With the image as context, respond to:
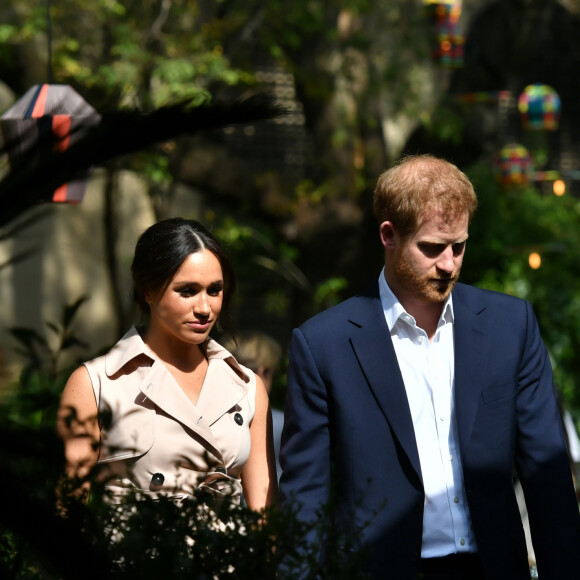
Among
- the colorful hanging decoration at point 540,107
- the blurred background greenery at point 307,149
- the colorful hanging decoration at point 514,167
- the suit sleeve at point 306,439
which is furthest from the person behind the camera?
the colorful hanging decoration at point 540,107

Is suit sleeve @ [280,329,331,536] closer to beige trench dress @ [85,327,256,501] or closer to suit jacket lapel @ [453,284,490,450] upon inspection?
beige trench dress @ [85,327,256,501]

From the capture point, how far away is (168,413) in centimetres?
345

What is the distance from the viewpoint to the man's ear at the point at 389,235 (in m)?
3.35

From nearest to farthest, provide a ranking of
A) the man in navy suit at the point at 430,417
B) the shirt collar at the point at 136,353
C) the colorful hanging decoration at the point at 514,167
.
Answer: the man in navy suit at the point at 430,417 < the shirt collar at the point at 136,353 < the colorful hanging decoration at the point at 514,167

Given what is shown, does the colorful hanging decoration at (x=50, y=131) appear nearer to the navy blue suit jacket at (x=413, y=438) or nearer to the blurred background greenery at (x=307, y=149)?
the navy blue suit jacket at (x=413, y=438)

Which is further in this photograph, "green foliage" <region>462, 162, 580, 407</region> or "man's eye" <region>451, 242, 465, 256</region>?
"green foliage" <region>462, 162, 580, 407</region>

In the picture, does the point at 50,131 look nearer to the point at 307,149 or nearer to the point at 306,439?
the point at 306,439

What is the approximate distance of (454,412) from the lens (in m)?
3.30

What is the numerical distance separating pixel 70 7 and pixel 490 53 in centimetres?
483

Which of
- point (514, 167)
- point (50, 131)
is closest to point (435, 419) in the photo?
point (50, 131)

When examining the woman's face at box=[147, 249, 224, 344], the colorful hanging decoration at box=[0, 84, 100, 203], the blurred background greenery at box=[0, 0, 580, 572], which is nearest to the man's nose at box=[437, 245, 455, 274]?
the woman's face at box=[147, 249, 224, 344]

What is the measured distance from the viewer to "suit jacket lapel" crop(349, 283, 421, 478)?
3238 millimetres

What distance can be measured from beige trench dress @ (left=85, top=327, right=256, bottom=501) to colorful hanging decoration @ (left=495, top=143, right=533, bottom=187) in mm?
8569

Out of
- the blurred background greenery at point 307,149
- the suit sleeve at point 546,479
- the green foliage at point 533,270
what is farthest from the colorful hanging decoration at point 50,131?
the green foliage at point 533,270
